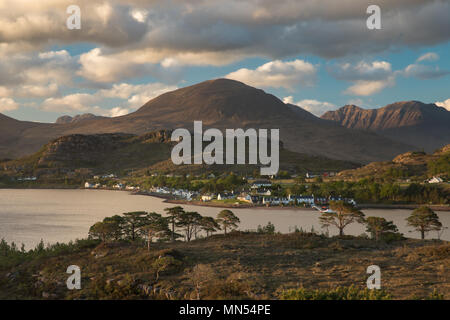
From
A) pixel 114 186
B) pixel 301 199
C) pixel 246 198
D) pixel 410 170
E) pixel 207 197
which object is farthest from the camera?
pixel 114 186

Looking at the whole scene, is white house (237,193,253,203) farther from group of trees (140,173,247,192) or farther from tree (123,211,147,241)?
tree (123,211,147,241)

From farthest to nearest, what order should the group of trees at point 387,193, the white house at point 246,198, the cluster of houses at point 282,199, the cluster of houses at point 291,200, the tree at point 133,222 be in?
the white house at point 246,198 < the group of trees at point 387,193 < the cluster of houses at point 282,199 < the cluster of houses at point 291,200 < the tree at point 133,222

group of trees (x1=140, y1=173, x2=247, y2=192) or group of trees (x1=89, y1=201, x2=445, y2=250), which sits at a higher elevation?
group of trees (x1=140, y1=173, x2=247, y2=192)

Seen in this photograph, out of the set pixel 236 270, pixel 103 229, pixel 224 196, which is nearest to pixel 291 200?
pixel 224 196

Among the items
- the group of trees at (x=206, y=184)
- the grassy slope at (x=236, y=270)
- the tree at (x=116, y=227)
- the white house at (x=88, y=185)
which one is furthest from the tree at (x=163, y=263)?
the white house at (x=88, y=185)

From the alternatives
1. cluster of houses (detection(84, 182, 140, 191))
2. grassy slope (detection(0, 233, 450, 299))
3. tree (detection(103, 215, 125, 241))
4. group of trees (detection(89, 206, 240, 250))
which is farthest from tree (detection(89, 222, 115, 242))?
cluster of houses (detection(84, 182, 140, 191))

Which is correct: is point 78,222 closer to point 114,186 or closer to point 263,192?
point 263,192

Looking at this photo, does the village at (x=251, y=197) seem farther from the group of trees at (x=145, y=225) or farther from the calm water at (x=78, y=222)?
the group of trees at (x=145, y=225)
